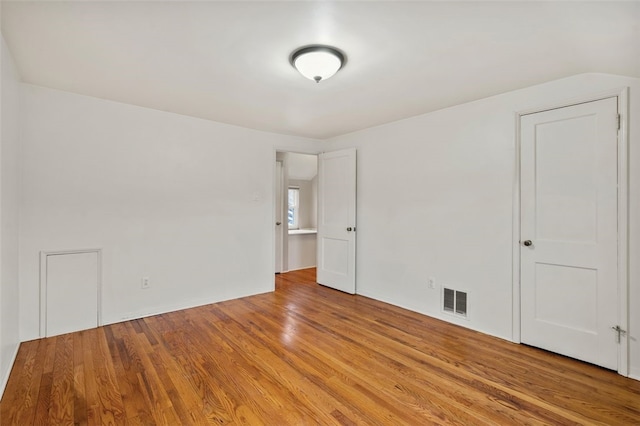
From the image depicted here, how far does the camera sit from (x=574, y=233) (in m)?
2.53

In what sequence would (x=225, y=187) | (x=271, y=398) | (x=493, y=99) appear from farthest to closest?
1. (x=225, y=187)
2. (x=493, y=99)
3. (x=271, y=398)

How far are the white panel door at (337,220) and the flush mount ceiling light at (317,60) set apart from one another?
2.21 meters

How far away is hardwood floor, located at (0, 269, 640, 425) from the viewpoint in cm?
185

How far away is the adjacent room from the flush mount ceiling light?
2 centimetres

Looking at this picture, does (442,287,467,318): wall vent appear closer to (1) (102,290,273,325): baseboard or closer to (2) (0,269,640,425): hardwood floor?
(2) (0,269,640,425): hardwood floor

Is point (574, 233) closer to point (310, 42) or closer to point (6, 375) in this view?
point (310, 42)

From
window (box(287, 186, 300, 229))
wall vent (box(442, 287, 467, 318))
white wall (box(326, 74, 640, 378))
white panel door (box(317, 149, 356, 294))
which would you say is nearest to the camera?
white wall (box(326, 74, 640, 378))

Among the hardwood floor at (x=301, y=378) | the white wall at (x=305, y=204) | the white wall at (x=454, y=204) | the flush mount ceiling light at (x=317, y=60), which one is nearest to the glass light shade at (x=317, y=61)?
the flush mount ceiling light at (x=317, y=60)

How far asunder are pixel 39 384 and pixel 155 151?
2362 millimetres

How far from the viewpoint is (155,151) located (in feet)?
11.5

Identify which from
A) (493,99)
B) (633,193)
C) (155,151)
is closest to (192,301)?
(155,151)

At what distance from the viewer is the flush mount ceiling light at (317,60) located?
203cm

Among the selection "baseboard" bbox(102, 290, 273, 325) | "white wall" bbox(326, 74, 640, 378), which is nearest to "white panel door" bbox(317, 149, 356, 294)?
"white wall" bbox(326, 74, 640, 378)

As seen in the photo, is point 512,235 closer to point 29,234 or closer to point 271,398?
point 271,398
